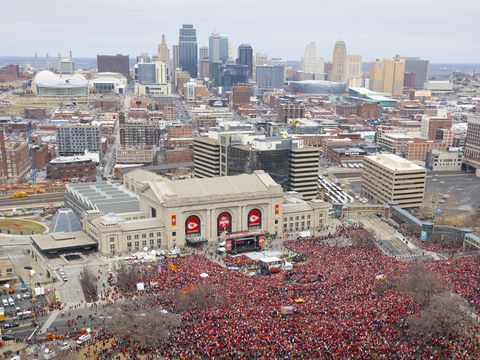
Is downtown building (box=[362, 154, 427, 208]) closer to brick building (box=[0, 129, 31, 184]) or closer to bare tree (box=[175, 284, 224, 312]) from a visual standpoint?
bare tree (box=[175, 284, 224, 312])

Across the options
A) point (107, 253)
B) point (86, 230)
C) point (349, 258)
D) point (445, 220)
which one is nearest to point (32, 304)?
point (107, 253)

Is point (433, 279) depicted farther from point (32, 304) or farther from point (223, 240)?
point (32, 304)

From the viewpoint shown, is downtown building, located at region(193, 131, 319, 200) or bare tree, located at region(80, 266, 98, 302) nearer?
bare tree, located at region(80, 266, 98, 302)

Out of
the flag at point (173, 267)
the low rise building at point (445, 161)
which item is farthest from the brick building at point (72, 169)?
the low rise building at point (445, 161)

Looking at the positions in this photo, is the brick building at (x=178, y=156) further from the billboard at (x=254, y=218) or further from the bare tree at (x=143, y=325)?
the bare tree at (x=143, y=325)

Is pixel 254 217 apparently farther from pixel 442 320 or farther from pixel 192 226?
pixel 442 320

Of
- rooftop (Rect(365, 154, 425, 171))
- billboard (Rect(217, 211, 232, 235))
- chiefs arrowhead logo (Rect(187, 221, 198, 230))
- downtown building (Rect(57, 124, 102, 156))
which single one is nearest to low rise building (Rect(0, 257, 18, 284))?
chiefs arrowhead logo (Rect(187, 221, 198, 230))
